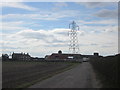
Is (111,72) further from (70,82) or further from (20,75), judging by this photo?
(20,75)

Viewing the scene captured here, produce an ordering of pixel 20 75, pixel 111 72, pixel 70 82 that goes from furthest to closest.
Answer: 1. pixel 20 75
2. pixel 70 82
3. pixel 111 72

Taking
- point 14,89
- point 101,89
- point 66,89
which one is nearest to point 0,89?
point 14,89

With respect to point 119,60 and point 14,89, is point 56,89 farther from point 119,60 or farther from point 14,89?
point 119,60

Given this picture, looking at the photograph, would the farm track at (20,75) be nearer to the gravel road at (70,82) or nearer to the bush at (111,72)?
the gravel road at (70,82)

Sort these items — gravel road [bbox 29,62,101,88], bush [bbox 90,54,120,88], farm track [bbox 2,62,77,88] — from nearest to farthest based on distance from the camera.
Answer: bush [bbox 90,54,120,88] → gravel road [bbox 29,62,101,88] → farm track [bbox 2,62,77,88]

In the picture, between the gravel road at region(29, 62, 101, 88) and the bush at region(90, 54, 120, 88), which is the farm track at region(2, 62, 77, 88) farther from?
the bush at region(90, 54, 120, 88)

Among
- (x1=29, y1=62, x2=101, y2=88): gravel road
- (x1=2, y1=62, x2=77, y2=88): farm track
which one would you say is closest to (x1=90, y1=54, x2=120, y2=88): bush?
(x1=29, y1=62, x2=101, y2=88): gravel road

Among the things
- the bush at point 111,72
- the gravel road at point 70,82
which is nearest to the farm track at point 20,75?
the gravel road at point 70,82

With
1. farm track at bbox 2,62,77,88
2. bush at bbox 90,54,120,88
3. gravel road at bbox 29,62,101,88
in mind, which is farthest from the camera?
farm track at bbox 2,62,77,88

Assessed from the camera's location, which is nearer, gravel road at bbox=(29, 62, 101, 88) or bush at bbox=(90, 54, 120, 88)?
bush at bbox=(90, 54, 120, 88)

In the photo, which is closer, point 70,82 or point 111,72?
point 111,72

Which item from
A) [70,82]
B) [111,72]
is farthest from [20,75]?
[111,72]

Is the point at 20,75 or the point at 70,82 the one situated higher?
the point at 70,82

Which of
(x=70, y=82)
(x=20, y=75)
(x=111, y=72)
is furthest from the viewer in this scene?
(x=20, y=75)
